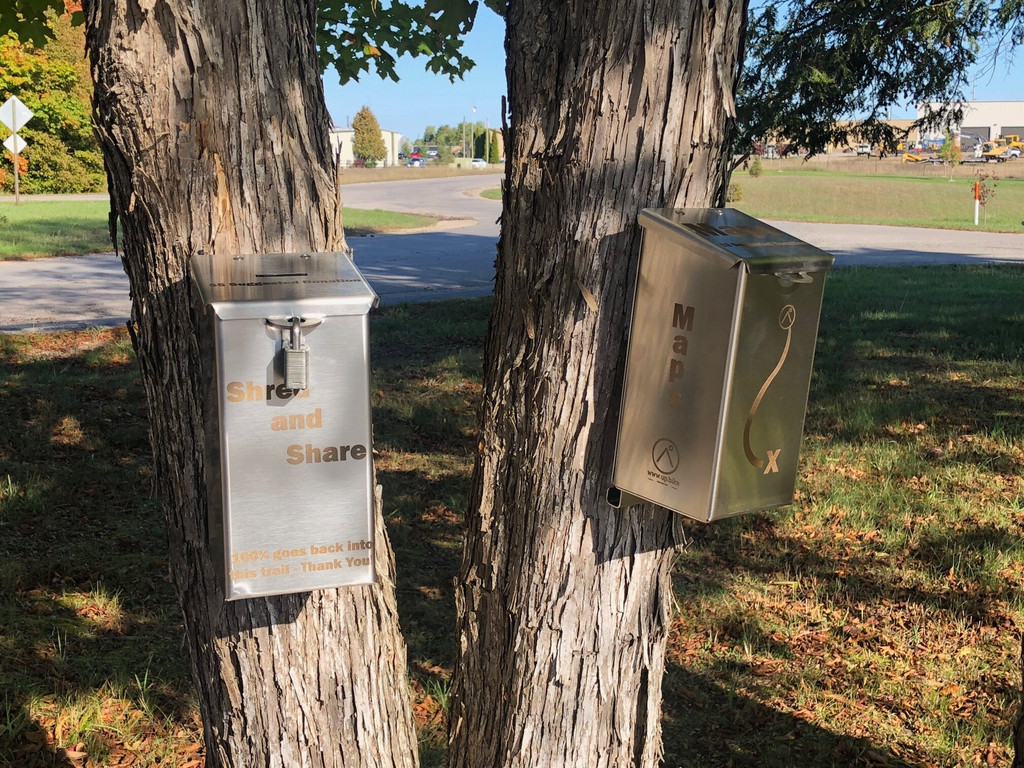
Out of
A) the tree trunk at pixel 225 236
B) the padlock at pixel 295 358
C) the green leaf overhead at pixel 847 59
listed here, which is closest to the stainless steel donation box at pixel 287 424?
the padlock at pixel 295 358

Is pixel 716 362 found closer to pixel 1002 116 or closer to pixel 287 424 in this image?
pixel 287 424

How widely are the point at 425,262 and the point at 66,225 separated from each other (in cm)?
808

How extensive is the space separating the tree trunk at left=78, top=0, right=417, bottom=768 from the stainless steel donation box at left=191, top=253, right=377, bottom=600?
0.12 metres

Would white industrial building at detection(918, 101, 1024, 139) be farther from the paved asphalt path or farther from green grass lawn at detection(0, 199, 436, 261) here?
green grass lawn at detection(0, 199, 436, 261)

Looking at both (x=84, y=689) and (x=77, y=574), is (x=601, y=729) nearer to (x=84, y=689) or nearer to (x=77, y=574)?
(x=84, y=689)

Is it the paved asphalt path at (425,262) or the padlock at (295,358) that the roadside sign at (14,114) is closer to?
the paved asphalt path at (425,262)

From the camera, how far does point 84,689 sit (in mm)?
3068

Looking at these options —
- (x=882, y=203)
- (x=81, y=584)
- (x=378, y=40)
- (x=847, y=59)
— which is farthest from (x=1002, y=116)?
(x=81, y=584)

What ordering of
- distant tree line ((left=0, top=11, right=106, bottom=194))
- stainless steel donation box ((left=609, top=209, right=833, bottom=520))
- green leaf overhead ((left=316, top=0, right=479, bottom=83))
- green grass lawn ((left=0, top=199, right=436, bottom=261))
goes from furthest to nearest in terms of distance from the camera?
distant tree line ((left=0, top=11, right=106, bottom=194)) → green grass lawn ((left=0, top=199, right=436, bottom=261)) → green leaf overhead ((left=316, top=0, right=479, bottom=83)) → stainless steel donation box ((left=609, top=209, right=833, bottom=520))

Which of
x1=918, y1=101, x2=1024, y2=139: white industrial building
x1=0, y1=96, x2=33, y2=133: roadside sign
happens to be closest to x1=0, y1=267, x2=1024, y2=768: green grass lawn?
x1=0, y1=96, x2=33, y2=133: roadside sign

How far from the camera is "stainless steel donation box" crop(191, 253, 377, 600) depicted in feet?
4.84

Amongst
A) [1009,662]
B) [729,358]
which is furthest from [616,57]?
[1009,662]

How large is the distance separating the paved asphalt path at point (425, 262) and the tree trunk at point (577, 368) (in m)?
2.33

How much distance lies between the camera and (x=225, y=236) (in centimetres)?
167
